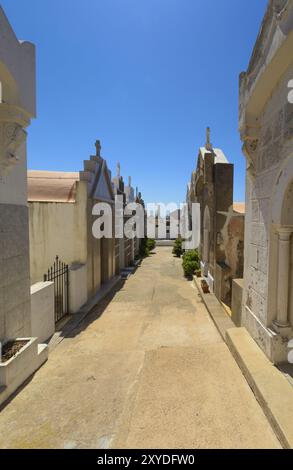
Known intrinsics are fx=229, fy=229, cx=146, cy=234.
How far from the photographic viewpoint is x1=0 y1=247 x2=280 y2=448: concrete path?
2271 millimetres

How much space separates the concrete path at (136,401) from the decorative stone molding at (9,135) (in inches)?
124

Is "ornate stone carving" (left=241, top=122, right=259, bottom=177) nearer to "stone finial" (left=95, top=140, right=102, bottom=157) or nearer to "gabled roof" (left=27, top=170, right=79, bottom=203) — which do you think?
"gabled roof" (left=27, top=170, right=79, bottom=203)

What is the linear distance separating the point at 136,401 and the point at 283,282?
8.22ft

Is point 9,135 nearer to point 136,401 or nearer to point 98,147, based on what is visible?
point 136,401

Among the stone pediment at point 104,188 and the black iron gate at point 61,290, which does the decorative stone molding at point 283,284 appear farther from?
the stone pediment at point 104,188

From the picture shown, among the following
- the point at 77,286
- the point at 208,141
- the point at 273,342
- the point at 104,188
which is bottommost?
the point at 77,286

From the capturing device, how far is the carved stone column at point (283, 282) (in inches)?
125

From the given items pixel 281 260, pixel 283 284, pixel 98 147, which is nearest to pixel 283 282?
pixel 283 284

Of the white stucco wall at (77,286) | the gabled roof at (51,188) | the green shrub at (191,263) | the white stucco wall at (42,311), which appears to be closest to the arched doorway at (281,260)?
the white stucco wall at (42,311)

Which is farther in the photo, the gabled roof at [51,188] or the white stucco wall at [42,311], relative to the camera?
the gabled roof at [51,188]

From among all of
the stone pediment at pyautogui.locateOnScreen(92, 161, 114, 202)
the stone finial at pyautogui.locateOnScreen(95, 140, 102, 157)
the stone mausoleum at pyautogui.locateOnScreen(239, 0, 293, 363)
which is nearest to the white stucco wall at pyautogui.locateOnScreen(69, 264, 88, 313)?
the stone pediment at pyautogui.locateOnScreen(92, 161, 114, 202)

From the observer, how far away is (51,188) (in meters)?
7.75

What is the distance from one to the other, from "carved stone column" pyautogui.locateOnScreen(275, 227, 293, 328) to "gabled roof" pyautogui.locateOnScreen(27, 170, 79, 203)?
6.22m
